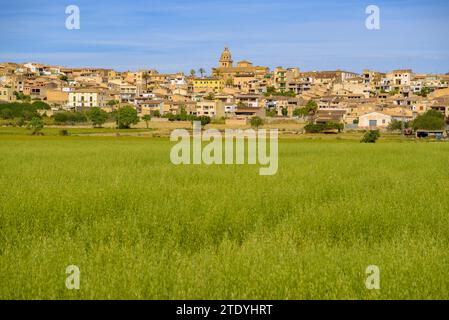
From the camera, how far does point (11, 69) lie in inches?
5704

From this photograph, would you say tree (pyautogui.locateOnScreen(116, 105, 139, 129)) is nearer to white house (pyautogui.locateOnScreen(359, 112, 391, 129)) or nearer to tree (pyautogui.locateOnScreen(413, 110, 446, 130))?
white house (pyautogui.locateOnScreen(359, 112, 391, 129))

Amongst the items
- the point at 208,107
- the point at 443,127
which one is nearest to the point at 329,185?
the point at 443,127

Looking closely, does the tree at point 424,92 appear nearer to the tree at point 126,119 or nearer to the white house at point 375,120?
the white house at point 375,120

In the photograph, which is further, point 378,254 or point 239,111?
point 239,111

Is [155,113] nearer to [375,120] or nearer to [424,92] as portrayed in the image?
[375,120]

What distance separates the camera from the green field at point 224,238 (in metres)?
6.05

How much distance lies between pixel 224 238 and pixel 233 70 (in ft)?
507

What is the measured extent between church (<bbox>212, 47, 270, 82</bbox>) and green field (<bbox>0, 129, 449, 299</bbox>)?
134 meters

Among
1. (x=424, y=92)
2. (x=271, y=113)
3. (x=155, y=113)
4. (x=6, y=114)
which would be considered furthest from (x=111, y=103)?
(x=424, y=92)

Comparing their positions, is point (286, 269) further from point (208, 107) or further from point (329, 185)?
point (208, 107)

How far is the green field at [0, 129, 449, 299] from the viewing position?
605cm

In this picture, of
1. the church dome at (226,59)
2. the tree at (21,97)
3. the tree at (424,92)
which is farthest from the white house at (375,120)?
the church dome at (226,59)

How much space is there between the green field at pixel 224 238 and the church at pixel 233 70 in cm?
13370
